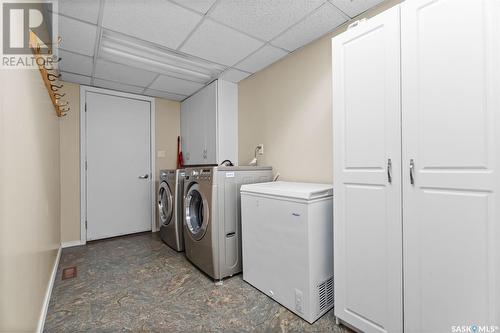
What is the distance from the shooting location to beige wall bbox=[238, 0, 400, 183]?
85.2 inches

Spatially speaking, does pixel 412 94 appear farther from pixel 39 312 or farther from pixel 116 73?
pixel 116 73

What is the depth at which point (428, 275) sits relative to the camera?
1149mm

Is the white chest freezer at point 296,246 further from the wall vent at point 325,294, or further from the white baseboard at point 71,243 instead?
the white baseboard at point 71,243

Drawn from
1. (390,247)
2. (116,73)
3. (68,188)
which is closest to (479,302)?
(390,247)

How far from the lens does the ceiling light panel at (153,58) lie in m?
2.26

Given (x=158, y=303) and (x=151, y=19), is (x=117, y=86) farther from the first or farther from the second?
(x=158, y=303)

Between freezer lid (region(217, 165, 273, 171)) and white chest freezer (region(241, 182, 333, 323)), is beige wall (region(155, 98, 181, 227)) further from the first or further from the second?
white chest freezer (region(241, 182, 333, 323))

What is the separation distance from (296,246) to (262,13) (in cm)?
180

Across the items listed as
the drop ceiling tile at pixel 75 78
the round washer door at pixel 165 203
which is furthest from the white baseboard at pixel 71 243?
the drop ceiling tile at pixel 75 78

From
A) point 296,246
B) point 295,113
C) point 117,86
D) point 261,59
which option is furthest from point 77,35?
point 296,246

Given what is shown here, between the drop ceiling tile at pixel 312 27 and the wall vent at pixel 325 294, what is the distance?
81.5 inches

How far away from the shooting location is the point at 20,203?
1.08m

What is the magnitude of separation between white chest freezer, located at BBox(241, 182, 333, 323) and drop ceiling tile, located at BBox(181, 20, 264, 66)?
1.43 meters

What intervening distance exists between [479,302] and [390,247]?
15.0 inches
